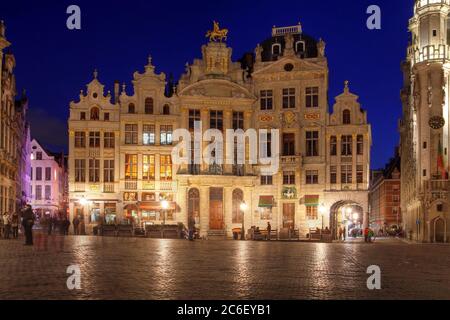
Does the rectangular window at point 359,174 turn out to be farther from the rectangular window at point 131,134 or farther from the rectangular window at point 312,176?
the rectangular window at point 131,134

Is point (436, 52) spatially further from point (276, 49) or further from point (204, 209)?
point (204, 209)

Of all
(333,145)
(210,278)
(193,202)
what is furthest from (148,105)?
(210,278)

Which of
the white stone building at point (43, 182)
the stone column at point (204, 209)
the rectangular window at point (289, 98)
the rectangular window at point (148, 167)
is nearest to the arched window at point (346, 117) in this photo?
the rectangular window at point (289, 98)

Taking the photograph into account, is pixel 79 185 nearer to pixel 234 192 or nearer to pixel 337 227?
pixel 234 192

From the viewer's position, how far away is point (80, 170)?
5962 centimetres

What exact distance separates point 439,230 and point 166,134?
968 inches

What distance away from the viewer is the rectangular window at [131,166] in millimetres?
59719

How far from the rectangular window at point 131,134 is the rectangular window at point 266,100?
461 inches

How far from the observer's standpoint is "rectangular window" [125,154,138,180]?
5972 cm

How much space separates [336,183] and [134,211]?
59.5 feet

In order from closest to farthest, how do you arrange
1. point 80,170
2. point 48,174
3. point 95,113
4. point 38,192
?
point 80,170 → point 95,113 → point 48,174 → point 38,192

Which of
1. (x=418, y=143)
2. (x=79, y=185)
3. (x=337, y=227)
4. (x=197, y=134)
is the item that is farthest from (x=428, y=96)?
(x=79, y=185)

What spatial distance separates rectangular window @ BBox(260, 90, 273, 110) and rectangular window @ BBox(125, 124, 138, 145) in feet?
38.4

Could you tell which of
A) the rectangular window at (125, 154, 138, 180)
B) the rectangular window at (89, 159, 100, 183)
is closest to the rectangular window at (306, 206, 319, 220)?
the rectangular window at (125, 154, 138, 180)
